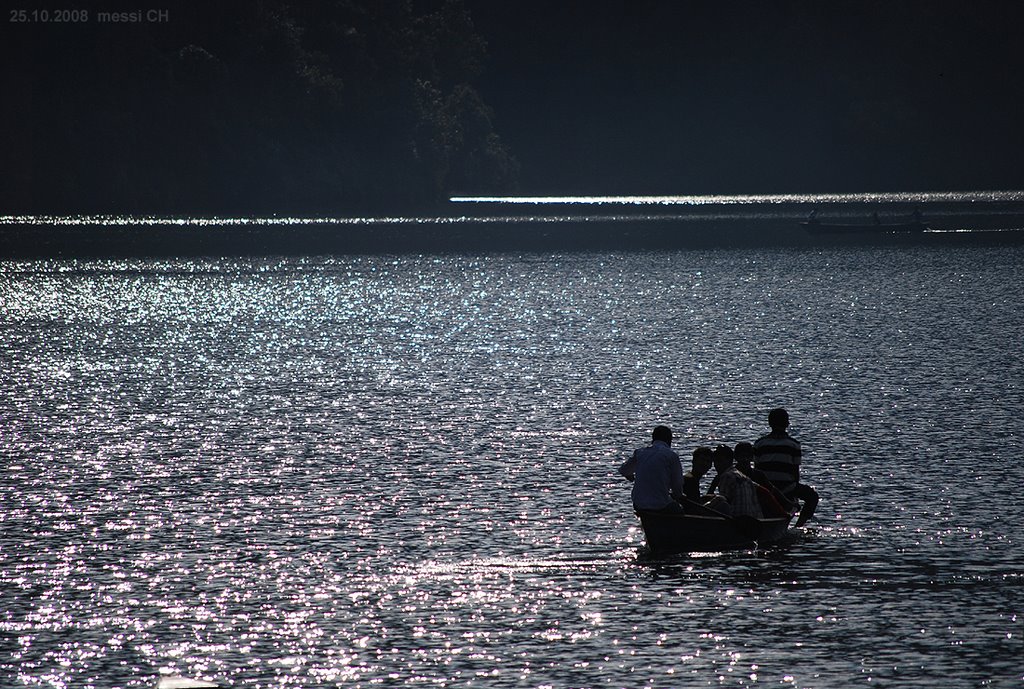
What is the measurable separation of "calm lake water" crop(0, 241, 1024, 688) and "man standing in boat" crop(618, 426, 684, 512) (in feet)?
3.89

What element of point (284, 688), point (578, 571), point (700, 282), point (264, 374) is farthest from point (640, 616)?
point (700, 282)

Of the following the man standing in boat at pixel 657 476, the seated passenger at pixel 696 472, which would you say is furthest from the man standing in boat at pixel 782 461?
the man standing in boat at pixel 657 476

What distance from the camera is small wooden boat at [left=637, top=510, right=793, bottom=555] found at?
34156mm

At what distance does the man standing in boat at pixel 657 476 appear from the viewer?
1341 inches

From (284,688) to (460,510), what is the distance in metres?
14.5

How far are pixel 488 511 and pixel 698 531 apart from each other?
24.2ft

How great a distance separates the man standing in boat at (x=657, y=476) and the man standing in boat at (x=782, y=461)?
92.4 inches

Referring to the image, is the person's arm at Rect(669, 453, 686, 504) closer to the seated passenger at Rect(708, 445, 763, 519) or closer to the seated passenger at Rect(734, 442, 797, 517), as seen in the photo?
the seated passenger at Rect(708, 445, 763, 519)

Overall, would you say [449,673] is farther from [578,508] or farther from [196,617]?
[578,508]

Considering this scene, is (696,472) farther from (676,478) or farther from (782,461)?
(782,461)

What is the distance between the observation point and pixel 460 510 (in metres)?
40.6

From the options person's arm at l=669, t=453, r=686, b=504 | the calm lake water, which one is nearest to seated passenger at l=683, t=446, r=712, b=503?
person's arm at l=669, t=453, r=686, b=504

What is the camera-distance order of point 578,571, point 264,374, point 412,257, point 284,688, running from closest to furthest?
1. point 284,688
2. point 578,571
3. point 264,374
4. point 412,257

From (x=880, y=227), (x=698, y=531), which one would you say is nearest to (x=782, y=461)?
(x=698, y=531)
